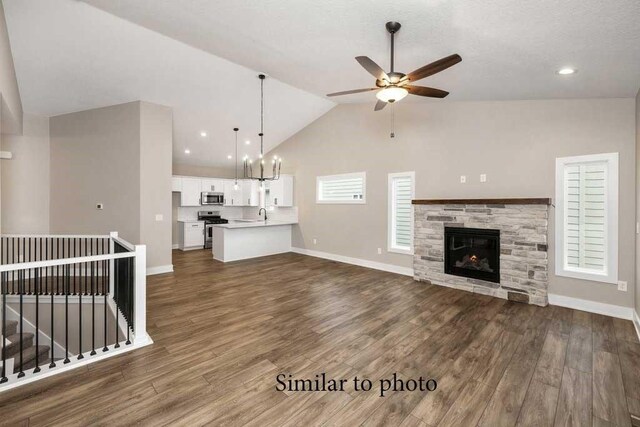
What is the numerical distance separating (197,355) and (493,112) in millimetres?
5133

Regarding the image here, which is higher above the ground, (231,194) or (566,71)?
(566,71)

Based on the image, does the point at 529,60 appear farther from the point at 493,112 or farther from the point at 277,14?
the point at 277,14

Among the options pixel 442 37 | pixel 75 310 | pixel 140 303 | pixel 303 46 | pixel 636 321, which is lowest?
pixel 75 310

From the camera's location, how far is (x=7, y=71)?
3502 millimetres

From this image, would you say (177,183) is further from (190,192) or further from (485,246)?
(485,246)

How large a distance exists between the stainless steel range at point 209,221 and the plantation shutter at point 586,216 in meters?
7.99

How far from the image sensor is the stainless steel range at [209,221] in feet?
28.1

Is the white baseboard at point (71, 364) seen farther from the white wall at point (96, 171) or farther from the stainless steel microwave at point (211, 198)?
the stainless steel microwave at point (211, 198)

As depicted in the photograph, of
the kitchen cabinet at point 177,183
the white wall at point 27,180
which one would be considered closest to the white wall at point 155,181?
the white wall at point 27,180

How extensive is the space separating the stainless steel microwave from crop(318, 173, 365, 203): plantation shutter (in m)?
3.42

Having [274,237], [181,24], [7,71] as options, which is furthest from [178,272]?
[181,24]

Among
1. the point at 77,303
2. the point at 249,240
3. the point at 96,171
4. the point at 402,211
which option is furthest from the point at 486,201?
the point at 96,171

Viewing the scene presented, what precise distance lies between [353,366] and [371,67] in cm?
257

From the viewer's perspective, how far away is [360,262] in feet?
20.8
